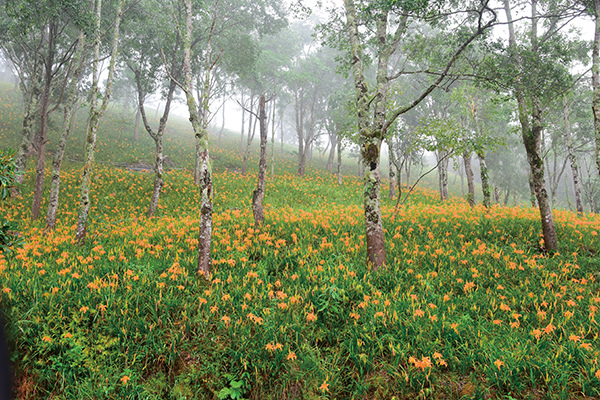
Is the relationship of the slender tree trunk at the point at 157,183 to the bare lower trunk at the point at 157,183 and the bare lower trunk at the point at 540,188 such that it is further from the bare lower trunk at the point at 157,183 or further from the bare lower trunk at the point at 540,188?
the bare lower trunk at the point at 540,188

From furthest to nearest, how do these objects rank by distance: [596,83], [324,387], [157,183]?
[157,183], [596,83], [324,387]

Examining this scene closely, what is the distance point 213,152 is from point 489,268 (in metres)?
23.3

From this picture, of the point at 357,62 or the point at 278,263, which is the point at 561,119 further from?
the point at 278,263

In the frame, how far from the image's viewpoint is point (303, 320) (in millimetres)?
4164

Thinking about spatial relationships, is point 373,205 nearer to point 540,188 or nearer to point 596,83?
point 540,188

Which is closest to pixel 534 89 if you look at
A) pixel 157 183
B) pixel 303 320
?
pixel 303 320

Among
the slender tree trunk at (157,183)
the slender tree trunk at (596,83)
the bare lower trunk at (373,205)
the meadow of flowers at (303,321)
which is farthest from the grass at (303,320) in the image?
the slender tree trunk at (157,183)

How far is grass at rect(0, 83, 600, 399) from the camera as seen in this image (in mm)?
3197

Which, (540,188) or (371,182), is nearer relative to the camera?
(371,182)

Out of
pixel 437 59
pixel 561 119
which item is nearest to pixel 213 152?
pixel 437 59

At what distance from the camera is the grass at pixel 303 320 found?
3197 millimetres

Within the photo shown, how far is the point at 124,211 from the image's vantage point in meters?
10.2

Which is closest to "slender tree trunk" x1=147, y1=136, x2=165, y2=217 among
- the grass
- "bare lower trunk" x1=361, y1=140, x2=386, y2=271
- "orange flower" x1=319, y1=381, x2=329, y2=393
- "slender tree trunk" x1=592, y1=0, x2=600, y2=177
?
the grass

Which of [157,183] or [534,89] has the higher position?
[534,89]
